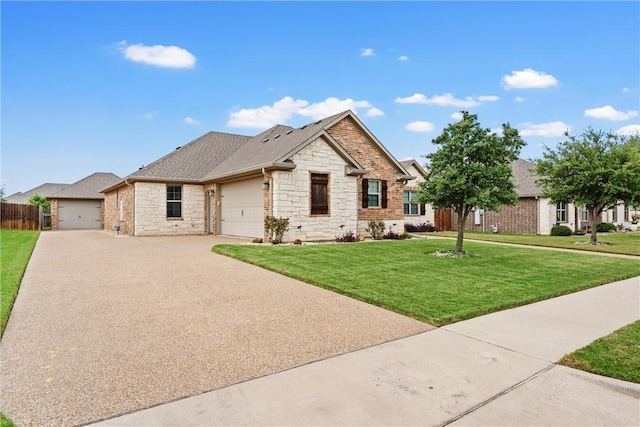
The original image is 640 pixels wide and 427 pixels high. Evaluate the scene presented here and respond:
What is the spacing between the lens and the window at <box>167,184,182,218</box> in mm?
19656

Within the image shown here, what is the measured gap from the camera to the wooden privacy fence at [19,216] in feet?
82.9

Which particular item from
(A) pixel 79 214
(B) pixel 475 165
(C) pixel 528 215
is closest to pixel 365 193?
(B) pixel 475 165

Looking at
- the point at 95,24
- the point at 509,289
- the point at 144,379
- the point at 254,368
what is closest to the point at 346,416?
the point at 254,368

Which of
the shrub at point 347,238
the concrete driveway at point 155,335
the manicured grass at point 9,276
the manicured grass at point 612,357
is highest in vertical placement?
the shrub at point 347,238

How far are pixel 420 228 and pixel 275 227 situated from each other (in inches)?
574

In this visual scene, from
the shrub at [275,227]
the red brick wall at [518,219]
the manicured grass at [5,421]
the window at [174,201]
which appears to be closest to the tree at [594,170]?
the red brick wall at [518,219]

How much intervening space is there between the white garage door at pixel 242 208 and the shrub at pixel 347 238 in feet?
11.1

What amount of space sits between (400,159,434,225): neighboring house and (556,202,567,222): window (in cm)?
824

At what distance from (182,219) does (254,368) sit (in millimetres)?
17738

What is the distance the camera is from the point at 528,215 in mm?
25109

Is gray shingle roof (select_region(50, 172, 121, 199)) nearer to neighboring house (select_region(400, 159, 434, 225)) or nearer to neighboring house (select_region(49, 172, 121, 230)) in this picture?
neighboring house (select_region(49, 172, 121, 230))

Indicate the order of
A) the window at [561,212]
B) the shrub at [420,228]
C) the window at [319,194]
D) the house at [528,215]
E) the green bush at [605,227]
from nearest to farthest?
the window at [319,194]
the house at [528,215]
the window at [561,212]
the shrub at [420,228]
the green bush at [605,227]

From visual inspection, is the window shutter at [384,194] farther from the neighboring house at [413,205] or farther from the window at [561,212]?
the window at [561,212]

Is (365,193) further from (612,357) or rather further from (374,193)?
(612,357)
